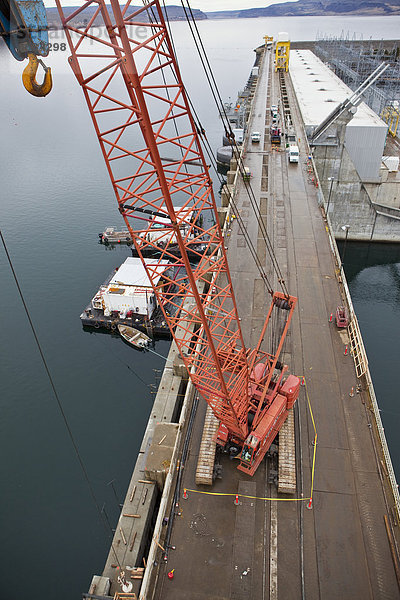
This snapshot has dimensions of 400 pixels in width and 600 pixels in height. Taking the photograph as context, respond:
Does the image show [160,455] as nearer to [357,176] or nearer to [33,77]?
[33,77]

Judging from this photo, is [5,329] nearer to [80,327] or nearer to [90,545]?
[80,327]

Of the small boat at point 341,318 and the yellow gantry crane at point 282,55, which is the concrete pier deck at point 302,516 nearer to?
the small boat at point 341,318

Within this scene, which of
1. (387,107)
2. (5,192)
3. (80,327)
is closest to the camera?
(80,327)

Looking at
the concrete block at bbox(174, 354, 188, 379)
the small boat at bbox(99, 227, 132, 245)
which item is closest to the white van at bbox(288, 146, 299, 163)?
the small boat at bbox(99, 227, 132, 245)

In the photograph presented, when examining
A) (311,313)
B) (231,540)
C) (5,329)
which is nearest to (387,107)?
(311,313)

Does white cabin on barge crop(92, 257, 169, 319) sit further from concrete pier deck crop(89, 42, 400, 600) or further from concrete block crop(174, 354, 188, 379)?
concrete pier deck crop(89, 42, 400, 600)

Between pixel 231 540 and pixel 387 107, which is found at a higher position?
pixel 387 107
